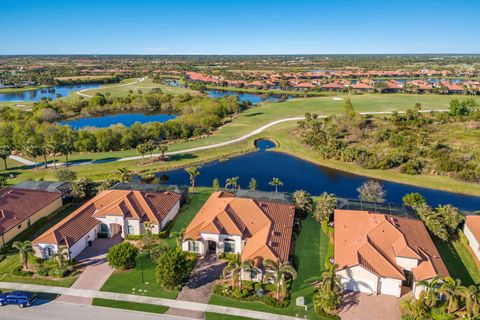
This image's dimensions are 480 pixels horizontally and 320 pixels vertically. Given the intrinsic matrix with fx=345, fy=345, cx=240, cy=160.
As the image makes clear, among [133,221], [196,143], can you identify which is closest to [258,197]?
[133,221]

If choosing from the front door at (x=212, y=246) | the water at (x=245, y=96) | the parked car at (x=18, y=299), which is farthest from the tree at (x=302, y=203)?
the water at (x=245, y=96)

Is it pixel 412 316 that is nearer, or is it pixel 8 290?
pixel 412 316

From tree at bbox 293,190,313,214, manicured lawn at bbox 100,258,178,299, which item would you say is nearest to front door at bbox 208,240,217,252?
manicured lawn at bbox 100,258,178,299

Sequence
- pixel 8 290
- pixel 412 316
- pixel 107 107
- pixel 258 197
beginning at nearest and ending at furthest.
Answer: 1. pixel 412 316
2. pixel 8 290
3. pixel 258 197
4. pixel 107 107

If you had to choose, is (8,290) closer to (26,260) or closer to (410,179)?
(26,260)

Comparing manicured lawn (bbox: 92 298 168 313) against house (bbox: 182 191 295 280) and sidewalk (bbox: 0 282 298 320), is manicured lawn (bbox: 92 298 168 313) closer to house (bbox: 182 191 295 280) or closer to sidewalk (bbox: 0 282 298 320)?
sidewalk (bbox: 0 282 298 320)

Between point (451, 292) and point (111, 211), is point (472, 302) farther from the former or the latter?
point (111, 211)
